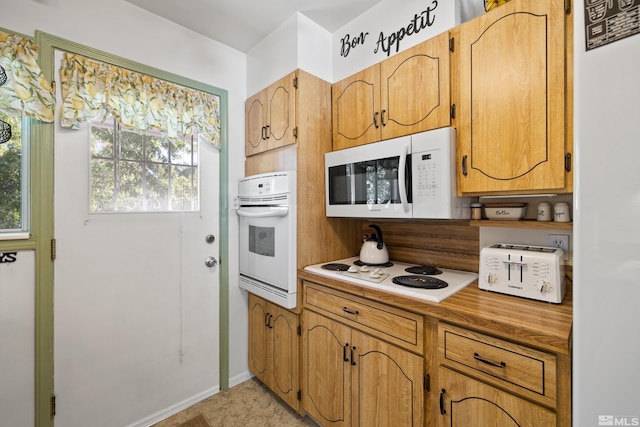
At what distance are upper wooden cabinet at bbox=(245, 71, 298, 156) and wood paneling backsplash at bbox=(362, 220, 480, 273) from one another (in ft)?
3.01

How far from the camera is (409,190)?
148cm

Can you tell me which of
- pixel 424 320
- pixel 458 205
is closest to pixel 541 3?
pixel 458 205

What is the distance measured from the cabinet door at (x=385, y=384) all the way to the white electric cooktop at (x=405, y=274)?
27 cm

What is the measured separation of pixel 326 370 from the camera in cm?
162

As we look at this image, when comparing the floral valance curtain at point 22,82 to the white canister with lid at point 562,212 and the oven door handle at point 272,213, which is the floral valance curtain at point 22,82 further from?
the white canister with lid at point 562,212

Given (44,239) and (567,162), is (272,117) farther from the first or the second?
(567,162)

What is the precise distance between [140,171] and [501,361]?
211 centimetres

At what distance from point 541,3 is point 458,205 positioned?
2.89ft

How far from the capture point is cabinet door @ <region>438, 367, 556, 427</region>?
37.0 inches

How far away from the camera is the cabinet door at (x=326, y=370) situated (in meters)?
1.52

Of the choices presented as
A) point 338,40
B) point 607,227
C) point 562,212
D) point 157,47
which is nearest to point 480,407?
point 607,227

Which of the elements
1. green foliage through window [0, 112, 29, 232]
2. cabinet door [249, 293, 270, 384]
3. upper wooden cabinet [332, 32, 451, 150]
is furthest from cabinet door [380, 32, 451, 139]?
green foliage through window [0, 112, 29, 232]

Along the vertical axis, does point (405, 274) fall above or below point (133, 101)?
below

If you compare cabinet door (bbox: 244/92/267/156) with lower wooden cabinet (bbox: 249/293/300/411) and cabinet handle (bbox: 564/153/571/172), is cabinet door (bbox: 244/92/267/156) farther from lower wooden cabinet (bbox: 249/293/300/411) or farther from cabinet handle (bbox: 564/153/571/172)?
cabinet handle (bbox: 564/153/571/172)
